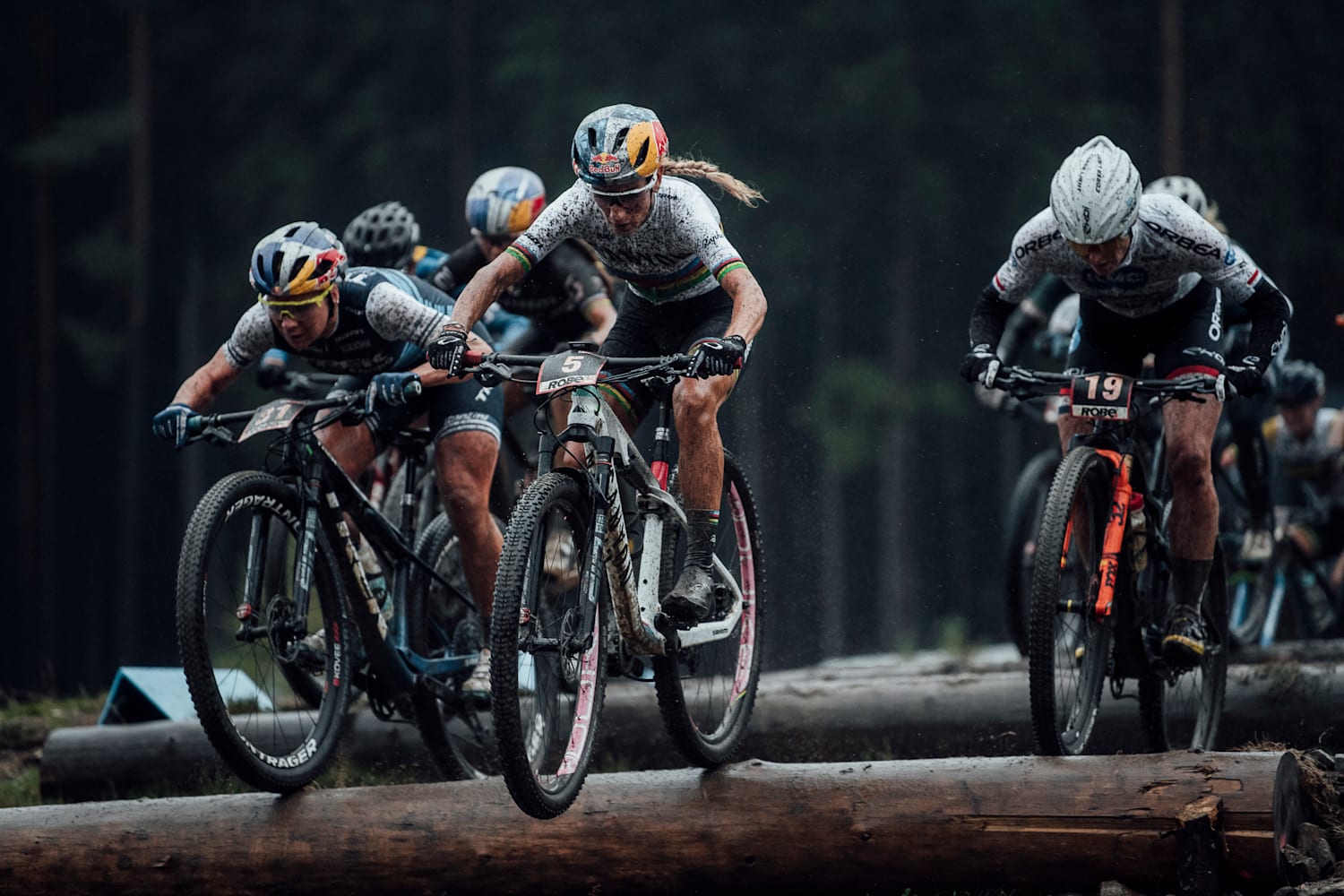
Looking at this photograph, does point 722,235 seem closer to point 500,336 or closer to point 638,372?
point 638,372

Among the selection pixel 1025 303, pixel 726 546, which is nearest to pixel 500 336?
pixel 1025 303

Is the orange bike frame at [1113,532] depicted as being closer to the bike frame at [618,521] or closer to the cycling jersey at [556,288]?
the bike frame at [618,521]

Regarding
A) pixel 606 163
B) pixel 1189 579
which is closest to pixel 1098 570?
pixel 1189 579

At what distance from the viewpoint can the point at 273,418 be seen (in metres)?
6.50

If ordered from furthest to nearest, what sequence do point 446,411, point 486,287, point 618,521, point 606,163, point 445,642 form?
1. point 445,642
2. point 446,411
3. point 486,287
4. point 606,163
5. point 618,521

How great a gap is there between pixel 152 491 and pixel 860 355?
11736mm

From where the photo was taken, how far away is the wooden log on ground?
5.57 meters

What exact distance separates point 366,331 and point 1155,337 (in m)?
3.32

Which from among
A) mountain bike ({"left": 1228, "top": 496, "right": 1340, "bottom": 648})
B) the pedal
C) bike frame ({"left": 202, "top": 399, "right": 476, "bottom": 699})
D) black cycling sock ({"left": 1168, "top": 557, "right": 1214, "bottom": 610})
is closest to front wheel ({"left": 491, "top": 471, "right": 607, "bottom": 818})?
the pedal

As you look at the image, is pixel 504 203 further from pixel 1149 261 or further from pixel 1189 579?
pixel 1189 579

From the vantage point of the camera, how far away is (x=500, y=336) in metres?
10.3

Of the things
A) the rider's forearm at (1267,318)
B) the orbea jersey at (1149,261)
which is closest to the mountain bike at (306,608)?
the orbea jersey at (1149,261)

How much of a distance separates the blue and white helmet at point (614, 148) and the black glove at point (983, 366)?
1.58 metres

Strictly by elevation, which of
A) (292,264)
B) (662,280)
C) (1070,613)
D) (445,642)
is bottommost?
(445,642)
